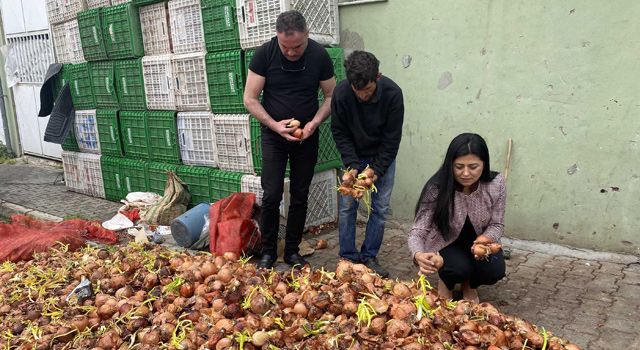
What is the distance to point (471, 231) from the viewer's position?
11.3 ft

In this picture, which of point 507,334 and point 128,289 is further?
point 128,289

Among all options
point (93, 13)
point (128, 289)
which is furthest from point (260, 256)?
point (93, 13)

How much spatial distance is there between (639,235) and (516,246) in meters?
1.01

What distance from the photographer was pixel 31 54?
999cm

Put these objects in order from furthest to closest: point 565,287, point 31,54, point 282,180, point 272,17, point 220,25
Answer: point 31,54
point 220,25
point 272,17
point 282,180
point 565,287

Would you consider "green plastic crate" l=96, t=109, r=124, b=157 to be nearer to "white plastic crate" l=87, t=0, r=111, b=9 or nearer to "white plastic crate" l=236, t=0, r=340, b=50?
"white plastic crate" l=87, t=0, r=111, b=9

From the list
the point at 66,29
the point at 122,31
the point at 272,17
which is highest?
the point at 66,29

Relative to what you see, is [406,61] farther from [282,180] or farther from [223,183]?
[223,183]

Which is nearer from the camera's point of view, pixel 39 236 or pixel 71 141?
pixel 39 236

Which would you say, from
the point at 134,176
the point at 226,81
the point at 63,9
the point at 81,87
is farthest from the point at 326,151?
the point at 63,9

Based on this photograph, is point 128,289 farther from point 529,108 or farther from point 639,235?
point 639,235

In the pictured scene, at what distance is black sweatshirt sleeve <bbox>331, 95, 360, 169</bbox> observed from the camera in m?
3.94

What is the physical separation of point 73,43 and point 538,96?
651 centimetres

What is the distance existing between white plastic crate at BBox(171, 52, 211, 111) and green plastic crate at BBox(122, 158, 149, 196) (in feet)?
3.85
